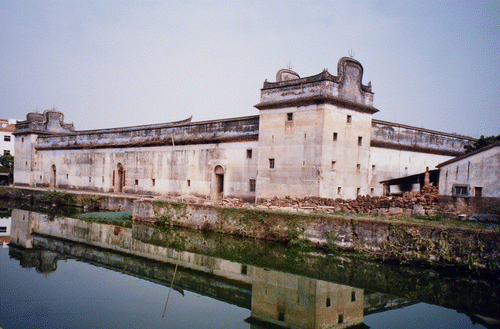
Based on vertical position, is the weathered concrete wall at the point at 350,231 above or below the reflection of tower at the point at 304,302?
above

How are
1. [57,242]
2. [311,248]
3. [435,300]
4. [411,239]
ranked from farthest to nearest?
[57,242] → [311,248] → [411,239] → [435,300]

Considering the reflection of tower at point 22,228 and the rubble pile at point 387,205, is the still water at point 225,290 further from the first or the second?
the rubble pile at point 387,205

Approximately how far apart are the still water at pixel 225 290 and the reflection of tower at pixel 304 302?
20mm

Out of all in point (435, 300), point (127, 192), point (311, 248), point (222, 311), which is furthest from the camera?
point (127, 192)

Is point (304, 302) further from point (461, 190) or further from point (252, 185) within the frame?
point (252, 185)

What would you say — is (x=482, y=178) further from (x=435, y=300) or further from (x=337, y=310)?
(x=337, y=310)

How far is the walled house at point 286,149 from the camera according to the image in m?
14.6

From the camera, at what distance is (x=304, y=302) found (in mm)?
7629

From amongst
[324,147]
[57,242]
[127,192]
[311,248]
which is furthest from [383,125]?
[127,192]

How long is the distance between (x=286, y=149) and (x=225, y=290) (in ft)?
26.2

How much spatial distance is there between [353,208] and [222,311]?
7.13 m

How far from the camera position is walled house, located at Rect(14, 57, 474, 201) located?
14586 mm

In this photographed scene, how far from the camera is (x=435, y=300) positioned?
7730mm

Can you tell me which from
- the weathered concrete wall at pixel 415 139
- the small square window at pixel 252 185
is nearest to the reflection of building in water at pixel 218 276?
the small square window at pixel 252 185
